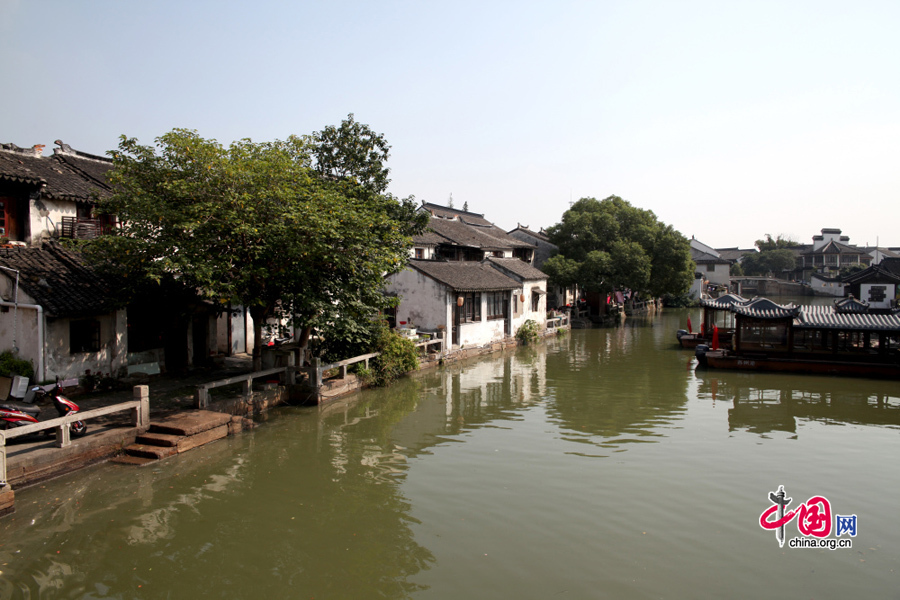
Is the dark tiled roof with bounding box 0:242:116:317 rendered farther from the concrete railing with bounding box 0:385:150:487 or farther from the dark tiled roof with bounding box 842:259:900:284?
the dark tiled roof with bounding box 842:259:900:284

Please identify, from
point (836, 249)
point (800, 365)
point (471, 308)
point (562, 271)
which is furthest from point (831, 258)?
point (471, 308)

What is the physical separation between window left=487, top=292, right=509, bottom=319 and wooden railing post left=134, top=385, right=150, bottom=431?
17.9 metres

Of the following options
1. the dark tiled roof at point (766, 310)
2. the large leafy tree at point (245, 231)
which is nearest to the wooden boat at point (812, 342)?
the dark tiled roof at point (766, 310)

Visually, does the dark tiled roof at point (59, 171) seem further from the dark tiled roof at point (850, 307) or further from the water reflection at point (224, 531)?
the dark tiled roof at point (850, 307)

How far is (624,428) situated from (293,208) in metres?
9.49

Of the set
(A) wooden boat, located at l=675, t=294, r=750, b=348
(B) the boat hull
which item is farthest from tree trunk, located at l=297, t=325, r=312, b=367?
(A) wooden boat, located at l=675, t=294, r=750, b=348

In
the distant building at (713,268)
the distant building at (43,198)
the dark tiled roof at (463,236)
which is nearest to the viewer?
the distant building at (43,198)

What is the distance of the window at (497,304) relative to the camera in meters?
27.6

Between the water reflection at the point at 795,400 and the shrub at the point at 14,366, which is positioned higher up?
the shrub at the point at 14,366

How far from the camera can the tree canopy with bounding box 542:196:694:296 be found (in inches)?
1489

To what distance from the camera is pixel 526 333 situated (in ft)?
97.4

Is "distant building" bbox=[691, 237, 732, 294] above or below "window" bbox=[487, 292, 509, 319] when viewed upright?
above

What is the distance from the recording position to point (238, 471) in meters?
10.4

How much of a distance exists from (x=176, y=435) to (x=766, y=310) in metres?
20.2
